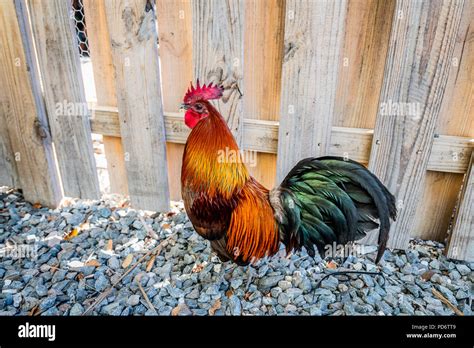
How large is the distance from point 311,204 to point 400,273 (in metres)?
1.02

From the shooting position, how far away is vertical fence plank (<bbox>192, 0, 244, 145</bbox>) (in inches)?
83.4

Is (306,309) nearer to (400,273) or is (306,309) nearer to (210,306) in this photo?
(210,306)

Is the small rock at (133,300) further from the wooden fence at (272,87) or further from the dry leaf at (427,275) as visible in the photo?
the dry leaf at (427,275)

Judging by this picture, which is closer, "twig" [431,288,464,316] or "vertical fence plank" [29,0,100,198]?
"twig" [431,288,464,316]

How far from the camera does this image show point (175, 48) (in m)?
2.43

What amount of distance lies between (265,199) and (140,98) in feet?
3.91

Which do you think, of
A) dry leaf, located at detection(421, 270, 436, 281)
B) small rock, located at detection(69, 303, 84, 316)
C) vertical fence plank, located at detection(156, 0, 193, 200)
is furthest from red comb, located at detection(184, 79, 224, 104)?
dry leaf, located at detection(421, 270, 436, 281)

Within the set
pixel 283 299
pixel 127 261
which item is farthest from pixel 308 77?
pixel 127 261

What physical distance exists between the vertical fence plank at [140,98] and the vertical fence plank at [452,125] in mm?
1943

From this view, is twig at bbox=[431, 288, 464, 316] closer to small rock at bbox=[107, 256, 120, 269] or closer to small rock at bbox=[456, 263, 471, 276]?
small rock at bbox=[456, 263, 471, 276]

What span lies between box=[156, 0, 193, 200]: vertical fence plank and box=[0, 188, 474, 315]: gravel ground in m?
0.87

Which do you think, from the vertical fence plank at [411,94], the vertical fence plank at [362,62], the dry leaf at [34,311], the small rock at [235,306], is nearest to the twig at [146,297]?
the small rock at [235,306]

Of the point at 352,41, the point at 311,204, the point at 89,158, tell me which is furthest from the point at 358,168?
the point at 89,158

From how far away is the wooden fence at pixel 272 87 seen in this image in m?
2.06
